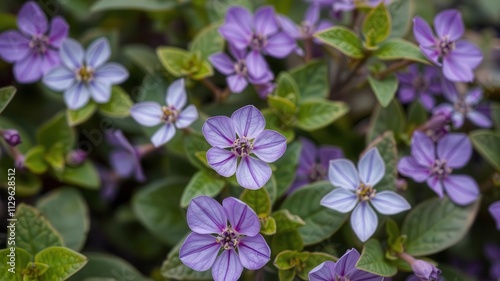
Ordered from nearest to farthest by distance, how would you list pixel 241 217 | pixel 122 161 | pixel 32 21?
1. pixel 241 217
2. pixel 32 21
3. pixel 122 161

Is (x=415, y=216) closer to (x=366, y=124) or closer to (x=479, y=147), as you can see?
(x=479, y=147)

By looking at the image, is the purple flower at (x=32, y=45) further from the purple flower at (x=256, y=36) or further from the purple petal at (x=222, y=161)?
the purple petal at (x=222, y=161)

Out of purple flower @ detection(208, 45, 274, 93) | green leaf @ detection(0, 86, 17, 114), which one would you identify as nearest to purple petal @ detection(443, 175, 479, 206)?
purple flower @ detection(208, 45, 274, 93)

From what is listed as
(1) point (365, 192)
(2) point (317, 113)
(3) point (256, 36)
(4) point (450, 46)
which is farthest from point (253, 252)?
(4) point (450, 46)

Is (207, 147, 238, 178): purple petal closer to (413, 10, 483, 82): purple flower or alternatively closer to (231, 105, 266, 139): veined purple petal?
(231, 105, 266, 139): veined purple petal

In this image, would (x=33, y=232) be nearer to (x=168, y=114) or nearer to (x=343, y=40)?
(x=168, y=114)

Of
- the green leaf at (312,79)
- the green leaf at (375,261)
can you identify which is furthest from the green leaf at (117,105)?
the green leaf at (375,261)
